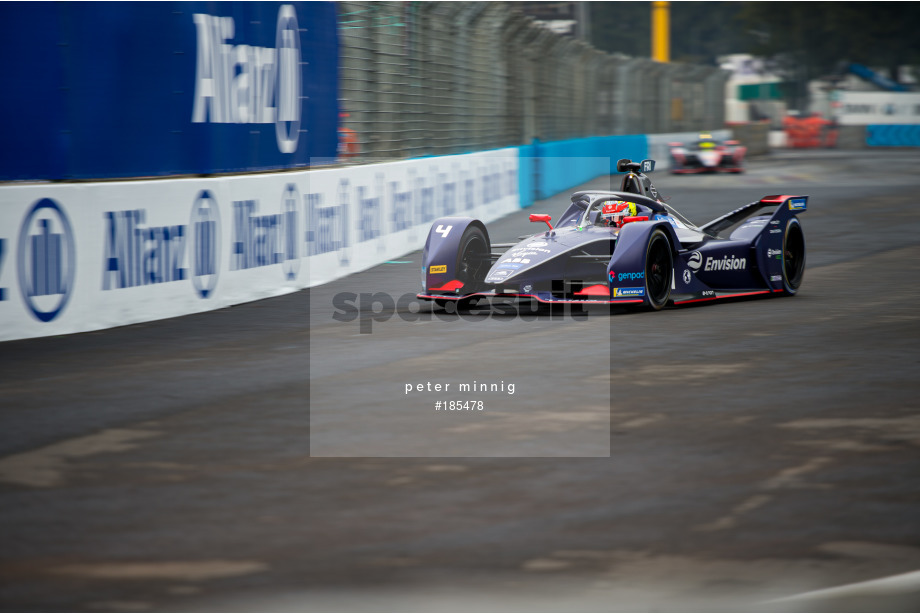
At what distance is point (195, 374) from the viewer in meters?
7.91

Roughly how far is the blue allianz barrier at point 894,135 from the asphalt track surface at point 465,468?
53194 mm

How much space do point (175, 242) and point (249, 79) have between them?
2.38 metres

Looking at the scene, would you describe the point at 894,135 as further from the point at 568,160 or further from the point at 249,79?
the point at 249,79

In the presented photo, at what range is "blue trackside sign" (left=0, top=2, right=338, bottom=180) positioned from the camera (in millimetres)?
9555

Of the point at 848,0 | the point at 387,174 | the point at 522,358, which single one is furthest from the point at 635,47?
the point at 522,358

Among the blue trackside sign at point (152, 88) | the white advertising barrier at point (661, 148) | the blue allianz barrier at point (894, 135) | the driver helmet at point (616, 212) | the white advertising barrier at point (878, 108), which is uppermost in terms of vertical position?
the white advertising barrier at point (878, 108)

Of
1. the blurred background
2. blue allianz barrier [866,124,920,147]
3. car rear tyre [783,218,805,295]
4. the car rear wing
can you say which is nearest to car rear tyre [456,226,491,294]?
the blurred background

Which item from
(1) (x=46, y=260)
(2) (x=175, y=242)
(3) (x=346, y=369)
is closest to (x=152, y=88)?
(2) (x=175, y=242)

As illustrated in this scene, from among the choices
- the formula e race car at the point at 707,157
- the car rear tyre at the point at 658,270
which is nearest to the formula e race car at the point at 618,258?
the car rear tyre at the point at 658,270

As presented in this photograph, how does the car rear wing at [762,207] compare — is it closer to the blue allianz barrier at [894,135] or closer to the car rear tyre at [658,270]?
the car rear tyre at [658,270]

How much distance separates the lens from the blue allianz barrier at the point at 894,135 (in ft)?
196

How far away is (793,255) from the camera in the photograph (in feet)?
39.0

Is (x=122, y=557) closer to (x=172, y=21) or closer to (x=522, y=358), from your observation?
(x=522, y=358)

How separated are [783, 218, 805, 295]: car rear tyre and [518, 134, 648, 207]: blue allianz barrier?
1185 centimetres
